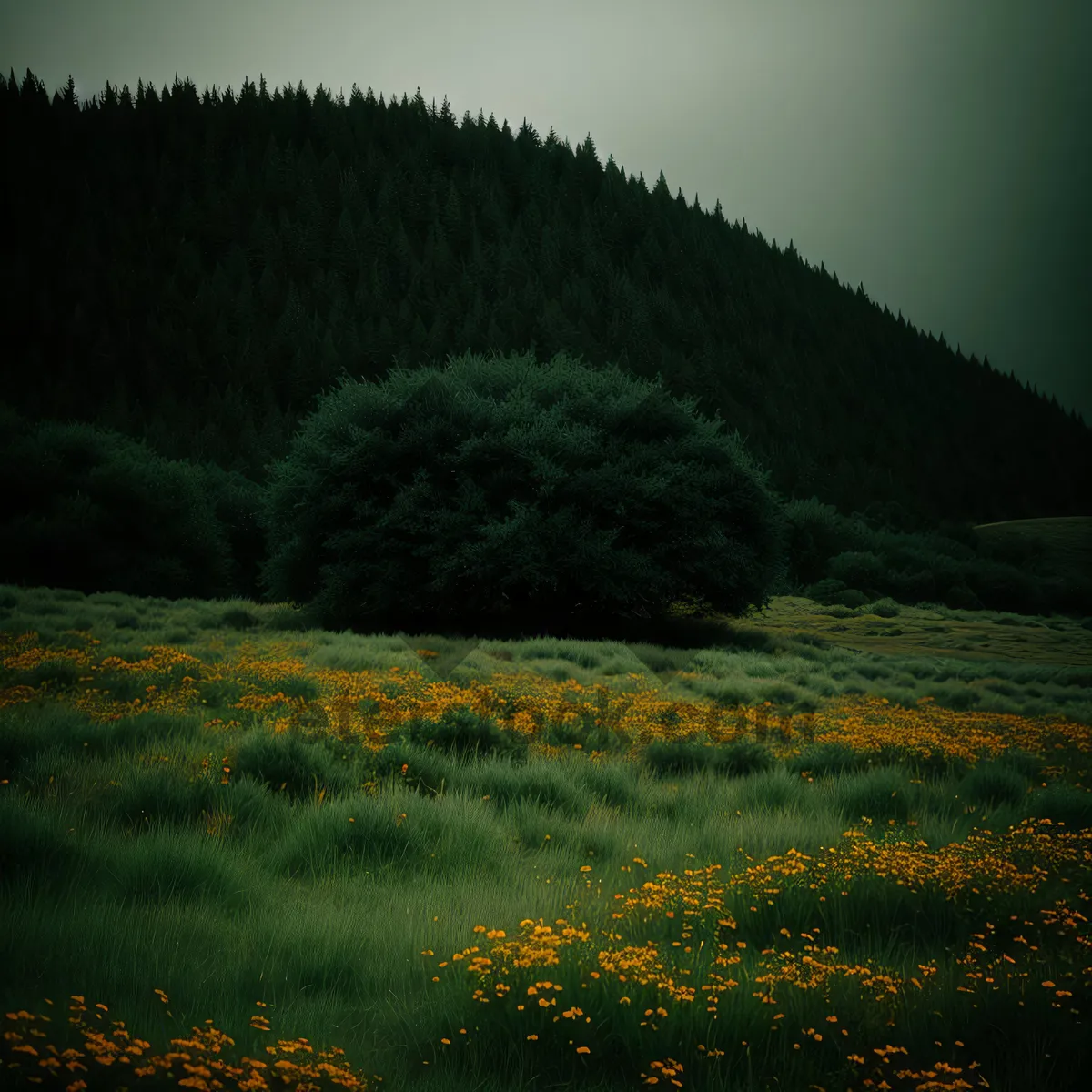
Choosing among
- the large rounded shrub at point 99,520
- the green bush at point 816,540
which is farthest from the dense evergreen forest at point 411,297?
the large rounded shrub at point 99,520

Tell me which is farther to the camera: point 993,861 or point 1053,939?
point 993,861

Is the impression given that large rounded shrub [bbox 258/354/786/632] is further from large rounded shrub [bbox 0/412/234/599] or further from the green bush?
the green bush

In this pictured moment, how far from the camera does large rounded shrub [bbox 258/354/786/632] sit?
1005 inches

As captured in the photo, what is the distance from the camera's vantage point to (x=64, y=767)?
672cm

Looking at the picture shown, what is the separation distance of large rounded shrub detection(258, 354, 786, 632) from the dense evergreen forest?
5620 centimetres

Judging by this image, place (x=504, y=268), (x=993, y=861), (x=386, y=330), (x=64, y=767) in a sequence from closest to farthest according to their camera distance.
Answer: (x=993, y=861) < (x=64, y=767) < (x=386, y=330) < (x=504, y=268)

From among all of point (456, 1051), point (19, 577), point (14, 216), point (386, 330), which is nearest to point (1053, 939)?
point (456, 1051)

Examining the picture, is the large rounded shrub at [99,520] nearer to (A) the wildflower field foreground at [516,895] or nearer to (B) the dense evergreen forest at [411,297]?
(A) the wildflower field foreground at [516,895]

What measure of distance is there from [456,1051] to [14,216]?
153071mm

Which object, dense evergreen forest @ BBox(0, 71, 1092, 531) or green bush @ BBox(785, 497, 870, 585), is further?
dense evergreen forest @ BBox(0, 71, 1092, 531)

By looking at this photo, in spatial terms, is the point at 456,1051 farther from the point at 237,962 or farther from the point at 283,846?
the point at 283,846

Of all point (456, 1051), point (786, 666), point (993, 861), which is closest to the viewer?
point (456, 1051)

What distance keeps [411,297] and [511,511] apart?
9825 cm

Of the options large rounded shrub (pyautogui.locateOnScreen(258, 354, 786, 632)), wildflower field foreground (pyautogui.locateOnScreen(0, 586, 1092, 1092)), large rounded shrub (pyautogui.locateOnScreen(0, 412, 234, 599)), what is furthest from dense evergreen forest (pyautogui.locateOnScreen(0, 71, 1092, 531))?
wildflower field foreground (pyautogui.locateOnScreen(0, 586, 1092, 1092))
